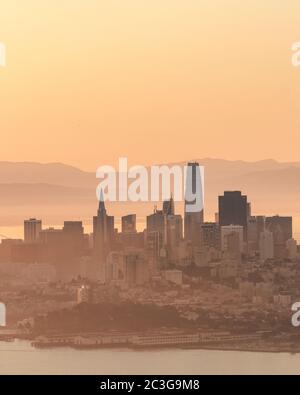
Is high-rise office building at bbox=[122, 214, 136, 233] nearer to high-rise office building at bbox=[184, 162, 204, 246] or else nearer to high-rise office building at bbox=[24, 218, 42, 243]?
high-rise office building at bbox=[184, 162, 204, 246]

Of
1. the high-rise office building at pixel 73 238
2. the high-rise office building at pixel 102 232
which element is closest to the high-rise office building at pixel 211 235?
the high-rise office building at pixel 102 232

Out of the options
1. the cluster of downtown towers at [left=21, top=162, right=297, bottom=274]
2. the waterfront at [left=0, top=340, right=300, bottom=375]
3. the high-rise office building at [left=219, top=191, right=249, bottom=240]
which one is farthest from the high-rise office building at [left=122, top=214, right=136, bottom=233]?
the waterfront at [left=0, top=340, right=300, bottom=375]

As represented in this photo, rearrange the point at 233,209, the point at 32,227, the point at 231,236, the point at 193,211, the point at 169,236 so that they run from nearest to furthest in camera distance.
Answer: the point at 32,227 → the point at 233,209 → the point at 193,211 → the point at 169,236 → the point at 231,236

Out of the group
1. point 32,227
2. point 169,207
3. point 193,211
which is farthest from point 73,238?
point 193,211

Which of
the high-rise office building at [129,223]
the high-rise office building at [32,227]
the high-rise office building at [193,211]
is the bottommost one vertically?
the high-rise office building at [32,227]

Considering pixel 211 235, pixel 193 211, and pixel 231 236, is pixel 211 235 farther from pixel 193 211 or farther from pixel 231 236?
pixel 193 211

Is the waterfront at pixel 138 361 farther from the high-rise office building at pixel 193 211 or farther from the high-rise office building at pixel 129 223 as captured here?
the high-rise office building at pixel 193 211

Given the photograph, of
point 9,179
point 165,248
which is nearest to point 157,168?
point 9,179

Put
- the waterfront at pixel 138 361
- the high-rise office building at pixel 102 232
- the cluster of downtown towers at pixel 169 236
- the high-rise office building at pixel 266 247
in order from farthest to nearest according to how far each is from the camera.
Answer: the high-rise office building at pixel 266 247, the cluster of downtown towers at pixel 169 236, the high-rise office building at pixel 102 232, the waterfront at pixel 138 361
